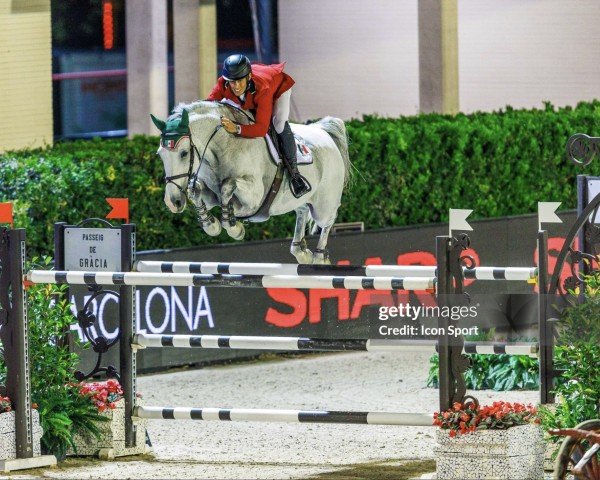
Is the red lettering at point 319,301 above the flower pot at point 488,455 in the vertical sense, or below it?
above

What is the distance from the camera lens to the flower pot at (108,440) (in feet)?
30.4

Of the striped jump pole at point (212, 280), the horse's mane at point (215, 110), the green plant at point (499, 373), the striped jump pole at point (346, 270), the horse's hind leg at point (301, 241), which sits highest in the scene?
the horse's mane at point (215, 110)

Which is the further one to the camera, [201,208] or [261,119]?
[261,119]

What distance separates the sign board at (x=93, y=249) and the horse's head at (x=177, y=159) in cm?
189

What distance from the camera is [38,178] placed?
12703 millimetres

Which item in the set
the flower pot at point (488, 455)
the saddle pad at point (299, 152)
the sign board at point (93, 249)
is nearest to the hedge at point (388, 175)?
the sign board at point (93, 249)

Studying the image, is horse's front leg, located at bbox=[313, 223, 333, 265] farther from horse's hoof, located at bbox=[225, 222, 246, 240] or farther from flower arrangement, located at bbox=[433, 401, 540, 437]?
flower arrangement, located at bbox=[433, 401, 540, 437]

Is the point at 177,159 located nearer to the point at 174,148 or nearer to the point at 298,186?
the point at 174,148

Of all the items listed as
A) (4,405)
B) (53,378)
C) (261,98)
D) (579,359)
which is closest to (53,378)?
(53,378)

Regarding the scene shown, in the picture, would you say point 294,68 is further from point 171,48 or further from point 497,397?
point 497,397

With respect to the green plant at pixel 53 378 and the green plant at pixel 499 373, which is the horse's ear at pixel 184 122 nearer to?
the green plant at pixel 53 378

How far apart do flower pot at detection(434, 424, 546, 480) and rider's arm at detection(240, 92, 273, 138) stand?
1901 mm

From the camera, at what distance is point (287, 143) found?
8.14 meters

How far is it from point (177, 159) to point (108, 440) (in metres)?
2.59
